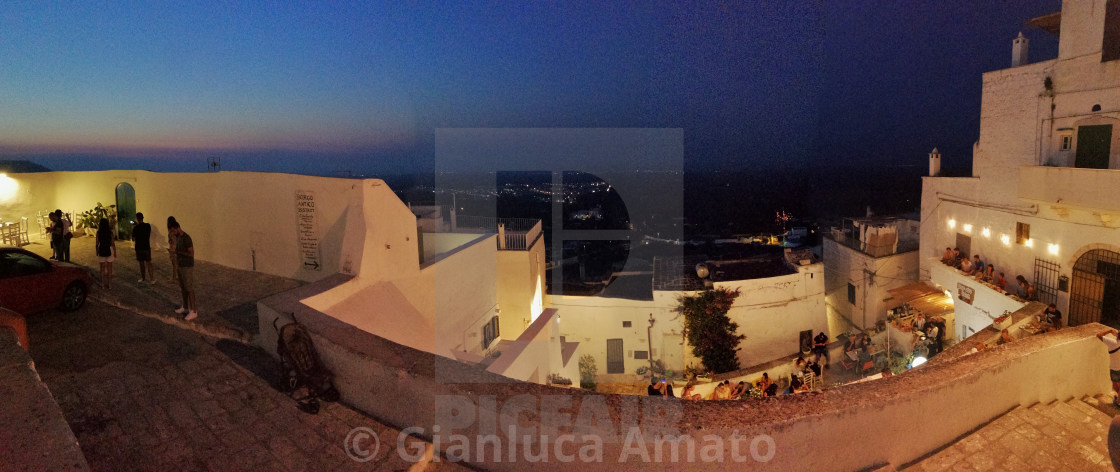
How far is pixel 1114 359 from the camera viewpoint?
593cm

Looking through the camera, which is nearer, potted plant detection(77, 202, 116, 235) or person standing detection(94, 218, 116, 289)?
person standing detection(94, 218, 116, 289)

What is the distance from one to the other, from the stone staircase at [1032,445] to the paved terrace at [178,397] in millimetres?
3851

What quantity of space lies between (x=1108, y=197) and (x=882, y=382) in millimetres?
9456

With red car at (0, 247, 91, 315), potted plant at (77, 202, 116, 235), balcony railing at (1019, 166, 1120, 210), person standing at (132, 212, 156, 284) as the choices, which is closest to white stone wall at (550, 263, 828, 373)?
balcony railing at (1019, 166, 1120, 210)

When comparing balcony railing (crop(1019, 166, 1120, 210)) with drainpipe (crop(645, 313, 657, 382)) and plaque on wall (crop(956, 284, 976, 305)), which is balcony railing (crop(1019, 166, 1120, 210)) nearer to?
plaque on wall (crop(956, 284, 976, 305))

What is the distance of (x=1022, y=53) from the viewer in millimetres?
13172

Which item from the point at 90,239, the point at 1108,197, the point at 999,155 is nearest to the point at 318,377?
the point at 90,239

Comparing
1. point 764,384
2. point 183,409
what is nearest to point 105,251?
point 183,409

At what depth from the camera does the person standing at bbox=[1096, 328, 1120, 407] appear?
5.86m

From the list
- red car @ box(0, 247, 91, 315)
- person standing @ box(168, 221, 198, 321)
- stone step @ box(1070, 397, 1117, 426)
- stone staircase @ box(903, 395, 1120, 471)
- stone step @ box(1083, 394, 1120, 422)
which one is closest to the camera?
stone staircase @ box(903, 395, 1120, 471)

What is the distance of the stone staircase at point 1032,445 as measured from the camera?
4.14 meters

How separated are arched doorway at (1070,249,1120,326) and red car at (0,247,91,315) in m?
16.5

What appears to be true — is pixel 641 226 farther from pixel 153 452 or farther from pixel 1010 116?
pixel 153 452

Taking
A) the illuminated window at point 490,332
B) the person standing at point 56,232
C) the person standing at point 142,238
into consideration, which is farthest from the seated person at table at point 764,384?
the person standing at point 56,232
